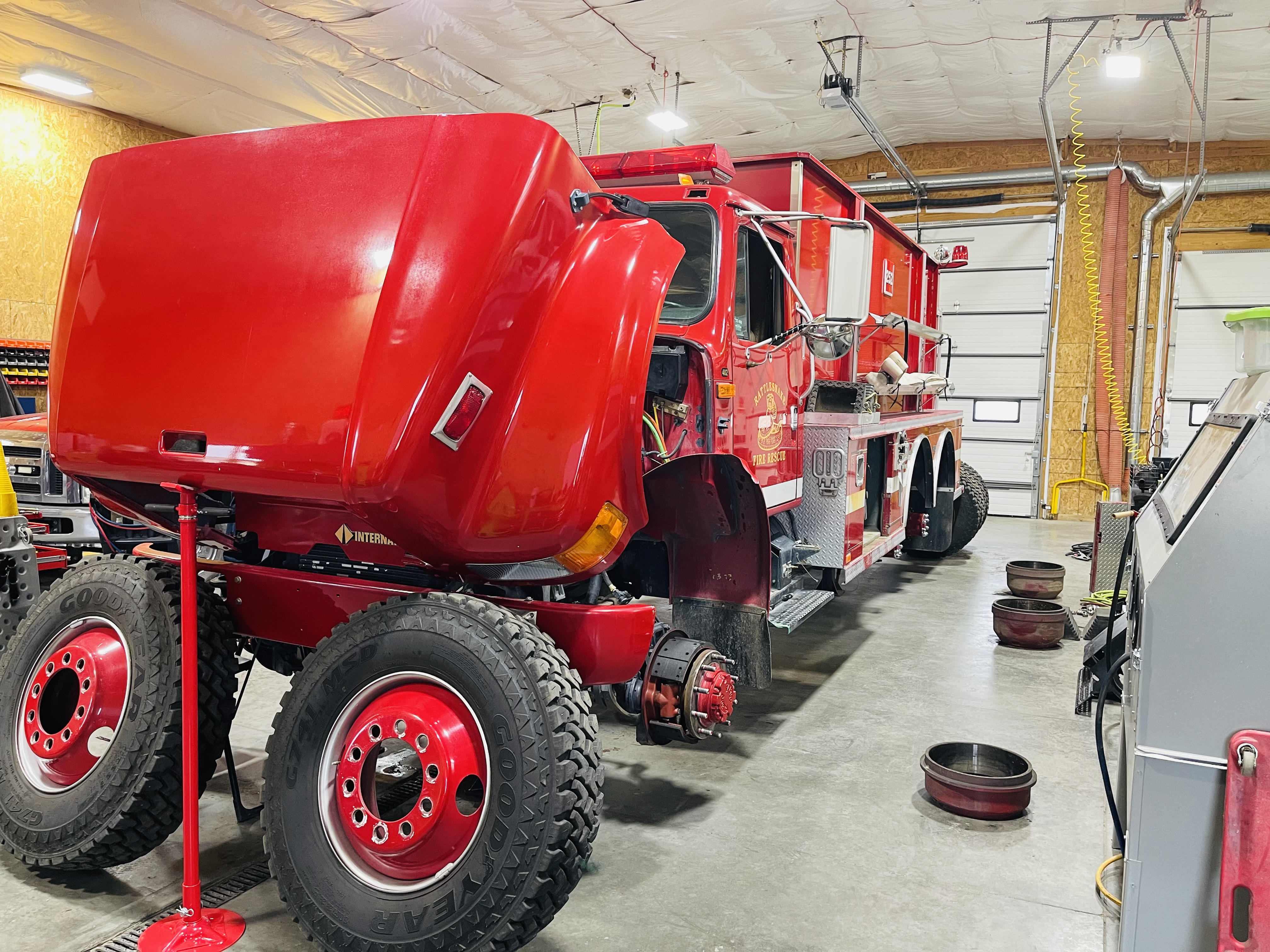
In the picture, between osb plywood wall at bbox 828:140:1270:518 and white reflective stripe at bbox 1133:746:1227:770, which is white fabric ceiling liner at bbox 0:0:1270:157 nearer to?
osb plywood wall at bbox 828:140:1270:518

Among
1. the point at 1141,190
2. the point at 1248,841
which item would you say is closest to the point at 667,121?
the point at 1141,190

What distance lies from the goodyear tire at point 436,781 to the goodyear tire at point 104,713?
441mm

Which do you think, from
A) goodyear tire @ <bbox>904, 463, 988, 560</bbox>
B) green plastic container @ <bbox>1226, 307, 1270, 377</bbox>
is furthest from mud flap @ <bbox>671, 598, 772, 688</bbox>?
goodyear tire @ <bbox>904, 463, 988, 560</bbox>

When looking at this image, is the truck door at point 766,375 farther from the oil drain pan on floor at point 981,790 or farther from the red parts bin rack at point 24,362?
the red parts bin rack at point 24,362

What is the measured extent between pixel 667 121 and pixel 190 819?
10.3 meters

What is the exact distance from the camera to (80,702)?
310 centimetres

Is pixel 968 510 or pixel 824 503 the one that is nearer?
pixel 824 503

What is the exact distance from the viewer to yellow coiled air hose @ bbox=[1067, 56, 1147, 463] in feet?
42.8

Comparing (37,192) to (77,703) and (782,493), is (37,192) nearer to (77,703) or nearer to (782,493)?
(77,703)

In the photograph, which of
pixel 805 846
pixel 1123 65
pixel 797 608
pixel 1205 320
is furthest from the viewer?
pixel 1205 320

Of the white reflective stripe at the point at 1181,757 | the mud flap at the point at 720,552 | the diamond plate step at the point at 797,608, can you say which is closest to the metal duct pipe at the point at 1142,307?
the diamond plate step at the point at 797,608

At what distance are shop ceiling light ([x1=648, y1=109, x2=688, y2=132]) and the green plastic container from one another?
9.43m

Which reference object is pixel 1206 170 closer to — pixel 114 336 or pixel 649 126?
pixel 649 126

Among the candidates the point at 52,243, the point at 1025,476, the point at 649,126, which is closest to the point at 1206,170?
the point at 1025,476
